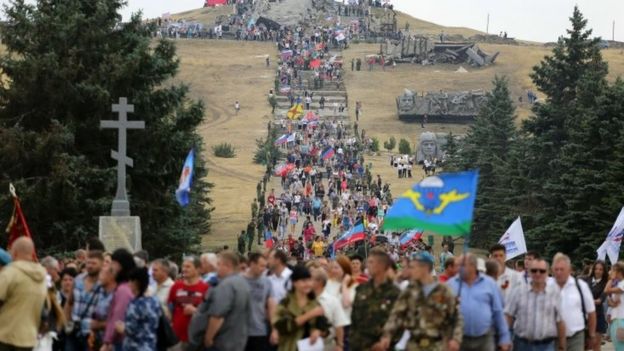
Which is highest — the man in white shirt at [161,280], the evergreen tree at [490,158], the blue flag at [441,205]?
the blue flag at [441,205]

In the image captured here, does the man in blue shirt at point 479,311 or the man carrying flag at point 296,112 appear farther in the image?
the man carrying flag at point 296,112

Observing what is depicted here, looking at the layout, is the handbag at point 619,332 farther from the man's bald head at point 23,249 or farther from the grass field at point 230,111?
the grass field at point 230,111

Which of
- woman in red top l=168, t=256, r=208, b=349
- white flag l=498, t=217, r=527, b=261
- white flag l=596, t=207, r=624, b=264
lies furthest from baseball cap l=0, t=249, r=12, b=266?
white flag l=596, t=207, r=624, b=264

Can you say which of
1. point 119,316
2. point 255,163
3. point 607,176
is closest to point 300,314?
point 119,316

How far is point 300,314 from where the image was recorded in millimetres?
12977

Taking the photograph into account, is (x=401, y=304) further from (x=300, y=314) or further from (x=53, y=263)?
(x=53, y=263)

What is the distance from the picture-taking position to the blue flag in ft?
41.2

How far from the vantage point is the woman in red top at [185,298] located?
44.8ft

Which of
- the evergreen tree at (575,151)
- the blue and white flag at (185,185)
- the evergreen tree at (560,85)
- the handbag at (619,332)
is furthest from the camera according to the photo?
the evergreen tree at (560,85)

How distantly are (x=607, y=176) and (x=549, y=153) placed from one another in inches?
420

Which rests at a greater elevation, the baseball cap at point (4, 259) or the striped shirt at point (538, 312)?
the baseball cap at point (4, 259)

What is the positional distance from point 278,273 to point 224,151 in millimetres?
75188

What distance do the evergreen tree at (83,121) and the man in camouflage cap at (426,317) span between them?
20.0 metres

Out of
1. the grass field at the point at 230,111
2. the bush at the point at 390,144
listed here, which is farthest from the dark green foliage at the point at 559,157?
the bush at the point at 390,144
